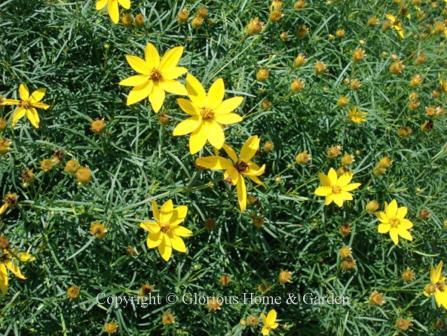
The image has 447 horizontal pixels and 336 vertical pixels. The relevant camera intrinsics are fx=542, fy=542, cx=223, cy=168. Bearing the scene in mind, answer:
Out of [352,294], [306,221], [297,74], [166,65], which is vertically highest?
[166,65]

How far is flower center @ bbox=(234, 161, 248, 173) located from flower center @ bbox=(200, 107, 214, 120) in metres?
0.19

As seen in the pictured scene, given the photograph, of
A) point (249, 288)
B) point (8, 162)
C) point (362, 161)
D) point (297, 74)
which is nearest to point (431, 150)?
point (362, 161)

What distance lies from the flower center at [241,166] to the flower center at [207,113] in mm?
187

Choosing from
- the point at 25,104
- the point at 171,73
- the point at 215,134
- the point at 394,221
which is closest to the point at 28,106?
the point at 25,104

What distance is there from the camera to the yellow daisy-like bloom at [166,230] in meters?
1.99

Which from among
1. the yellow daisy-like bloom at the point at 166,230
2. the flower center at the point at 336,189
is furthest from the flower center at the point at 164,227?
the flower center at the point at 336,189

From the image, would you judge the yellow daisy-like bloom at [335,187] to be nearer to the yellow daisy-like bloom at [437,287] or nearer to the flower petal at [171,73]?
the yellow daisy-like bloom at [437,287]

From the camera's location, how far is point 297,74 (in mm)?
2814

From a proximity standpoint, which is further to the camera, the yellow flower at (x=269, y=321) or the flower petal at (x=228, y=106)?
the yellow flower at (x=269, y=321)

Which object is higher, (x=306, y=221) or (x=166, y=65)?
(x=166, y=65)

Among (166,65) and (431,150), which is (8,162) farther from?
(431,150)

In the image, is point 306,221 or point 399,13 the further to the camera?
point 399,13

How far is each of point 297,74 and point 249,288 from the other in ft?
3.68

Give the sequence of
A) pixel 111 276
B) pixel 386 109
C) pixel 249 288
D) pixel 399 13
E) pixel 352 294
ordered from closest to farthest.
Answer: pixel 111 276, pixel 249 288, pixel 352 294, pixel 386 109, pixel 399 13
